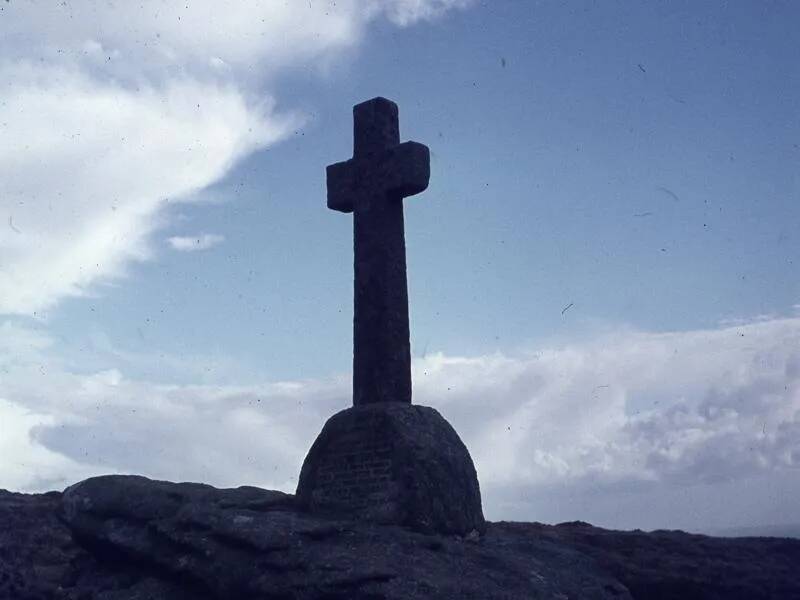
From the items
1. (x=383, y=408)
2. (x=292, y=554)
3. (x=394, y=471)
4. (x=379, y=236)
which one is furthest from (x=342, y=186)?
(x=292, y=554)

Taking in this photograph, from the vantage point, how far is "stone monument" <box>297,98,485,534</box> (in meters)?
9.91

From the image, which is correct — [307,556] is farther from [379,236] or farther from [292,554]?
[379,236]

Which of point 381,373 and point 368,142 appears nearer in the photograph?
point 381,373

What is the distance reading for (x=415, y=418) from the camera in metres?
10.4

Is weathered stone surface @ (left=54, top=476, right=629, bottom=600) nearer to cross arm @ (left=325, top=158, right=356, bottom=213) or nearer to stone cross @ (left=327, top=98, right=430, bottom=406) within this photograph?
stone cross @ (left=327, top=98, right=430, bottom=406)

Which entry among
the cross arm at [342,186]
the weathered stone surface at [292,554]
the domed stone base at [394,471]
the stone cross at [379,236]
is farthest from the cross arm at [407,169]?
the weathered stone surface at [292,554]

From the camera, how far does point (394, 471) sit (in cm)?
994

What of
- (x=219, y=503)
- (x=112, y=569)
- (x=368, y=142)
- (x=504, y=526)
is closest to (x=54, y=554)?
(x=112, y=569)

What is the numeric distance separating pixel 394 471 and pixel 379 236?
11.3 feet

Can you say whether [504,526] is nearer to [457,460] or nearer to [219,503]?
[457,460]

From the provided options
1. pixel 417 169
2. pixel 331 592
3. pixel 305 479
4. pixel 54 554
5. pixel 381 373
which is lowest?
pixel 331 592

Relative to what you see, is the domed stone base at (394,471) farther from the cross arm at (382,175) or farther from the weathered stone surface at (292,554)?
the cross arm at (382,175)

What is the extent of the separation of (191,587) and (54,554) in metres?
3.08

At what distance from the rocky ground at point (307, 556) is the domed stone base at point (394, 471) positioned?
318mm
